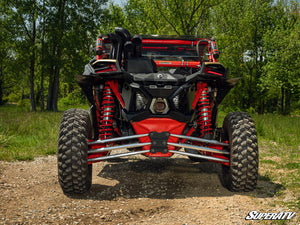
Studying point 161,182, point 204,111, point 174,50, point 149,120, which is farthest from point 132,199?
point 174,50

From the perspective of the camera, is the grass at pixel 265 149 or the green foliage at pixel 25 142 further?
the green foliage at pixel 25 142

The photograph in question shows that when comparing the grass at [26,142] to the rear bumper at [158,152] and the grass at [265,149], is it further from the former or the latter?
the rear bumper at [158,152]

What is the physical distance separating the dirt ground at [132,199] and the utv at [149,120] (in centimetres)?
25

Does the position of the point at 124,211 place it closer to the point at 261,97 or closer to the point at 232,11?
the point at 232,11

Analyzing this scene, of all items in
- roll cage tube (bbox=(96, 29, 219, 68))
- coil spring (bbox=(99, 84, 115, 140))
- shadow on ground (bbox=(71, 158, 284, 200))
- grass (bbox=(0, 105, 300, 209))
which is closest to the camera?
shadow on ground (bbox=(71, 158, 284, 200))

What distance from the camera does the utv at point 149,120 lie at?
3570 millimetres

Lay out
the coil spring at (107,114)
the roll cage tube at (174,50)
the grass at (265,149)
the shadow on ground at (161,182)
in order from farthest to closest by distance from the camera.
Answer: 1. the roll cage tube at (174,50)
2. the grass at (265,149)
3. the coil spring at (107,114)
4. the shadow on ground at (161,182)

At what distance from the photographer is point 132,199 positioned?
370 centimetres

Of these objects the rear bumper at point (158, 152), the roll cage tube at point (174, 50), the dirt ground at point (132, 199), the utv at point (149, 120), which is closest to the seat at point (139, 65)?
the utv at point (149, 120)

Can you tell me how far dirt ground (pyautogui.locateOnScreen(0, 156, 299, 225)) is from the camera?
3.04 metres

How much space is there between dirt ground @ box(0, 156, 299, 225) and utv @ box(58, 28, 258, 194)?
251 mm

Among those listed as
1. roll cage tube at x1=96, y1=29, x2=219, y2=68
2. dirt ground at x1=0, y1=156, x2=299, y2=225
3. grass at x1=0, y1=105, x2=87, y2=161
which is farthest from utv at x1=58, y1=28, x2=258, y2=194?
grass at x1=0, y1=105, x2=87, y2=161

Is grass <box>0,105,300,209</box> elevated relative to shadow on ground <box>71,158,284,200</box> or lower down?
elevated

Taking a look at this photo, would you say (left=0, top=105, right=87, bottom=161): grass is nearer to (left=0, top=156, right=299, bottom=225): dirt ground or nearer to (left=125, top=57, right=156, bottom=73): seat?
(left=0, top=156, right=299, bottom=225): dirt ground
